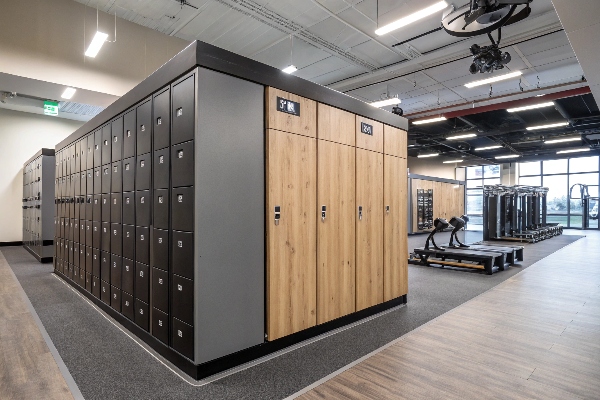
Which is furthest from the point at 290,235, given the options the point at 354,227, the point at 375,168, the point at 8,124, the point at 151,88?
the point at 8,124

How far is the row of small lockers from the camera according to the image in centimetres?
261

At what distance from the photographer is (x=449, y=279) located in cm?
604

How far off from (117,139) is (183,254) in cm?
204

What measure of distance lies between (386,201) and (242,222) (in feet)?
7.08

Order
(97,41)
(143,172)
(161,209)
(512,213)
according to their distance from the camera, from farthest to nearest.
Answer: (512,213) → (97,41) → (143,172) → (161,209)

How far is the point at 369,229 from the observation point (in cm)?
395

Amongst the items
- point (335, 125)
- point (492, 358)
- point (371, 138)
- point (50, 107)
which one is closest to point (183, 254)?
point (335, 125)

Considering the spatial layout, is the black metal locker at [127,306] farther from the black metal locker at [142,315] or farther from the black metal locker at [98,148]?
the black metal locker at [98,148]

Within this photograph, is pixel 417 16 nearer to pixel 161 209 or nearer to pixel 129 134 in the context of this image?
pixel 129 134

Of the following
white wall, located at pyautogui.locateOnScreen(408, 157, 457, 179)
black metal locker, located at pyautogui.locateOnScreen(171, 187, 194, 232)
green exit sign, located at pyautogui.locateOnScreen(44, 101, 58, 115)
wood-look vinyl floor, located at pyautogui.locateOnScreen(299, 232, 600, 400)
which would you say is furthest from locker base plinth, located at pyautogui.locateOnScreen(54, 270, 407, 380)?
white wall, located at pyautogui.locateOnScreen(408, 157, 457, 179)

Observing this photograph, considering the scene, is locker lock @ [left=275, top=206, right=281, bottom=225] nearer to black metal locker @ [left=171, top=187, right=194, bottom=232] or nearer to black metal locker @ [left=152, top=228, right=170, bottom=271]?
black metal locker @ [left=171, top=187, right=194, bottom=232]

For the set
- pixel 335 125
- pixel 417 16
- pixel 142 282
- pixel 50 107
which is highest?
pixel 417 16

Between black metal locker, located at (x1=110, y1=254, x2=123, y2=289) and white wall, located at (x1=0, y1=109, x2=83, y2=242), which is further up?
white wall, located at (x1=0, y1=109, x2=83, y2=242)

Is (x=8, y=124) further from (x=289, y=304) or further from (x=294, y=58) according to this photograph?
(x=289, y=304)
